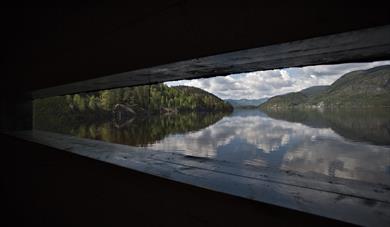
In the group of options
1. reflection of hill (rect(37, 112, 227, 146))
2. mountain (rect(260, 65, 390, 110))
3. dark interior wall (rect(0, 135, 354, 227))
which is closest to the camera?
dark interior wall (rect(0, 135, 354, 227))

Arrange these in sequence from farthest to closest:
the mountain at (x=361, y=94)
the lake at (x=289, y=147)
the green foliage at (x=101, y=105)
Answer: the mountain at (x=361, y=94) → the green foliage at (x=101, y=105) → the lake at (x=289, y=147)

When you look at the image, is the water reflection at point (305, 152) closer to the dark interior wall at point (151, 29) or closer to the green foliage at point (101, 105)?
the dark interior wall at point (151, 29)

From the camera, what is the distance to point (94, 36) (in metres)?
1.35

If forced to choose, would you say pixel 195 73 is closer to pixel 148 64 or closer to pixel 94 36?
pixel 148 64

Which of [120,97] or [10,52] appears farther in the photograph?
[120,97]

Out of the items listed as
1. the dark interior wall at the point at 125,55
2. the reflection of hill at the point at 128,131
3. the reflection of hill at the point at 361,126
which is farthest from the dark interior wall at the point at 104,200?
the reflection of hill at the point at 361,126

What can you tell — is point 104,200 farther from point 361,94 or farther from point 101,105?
point 361,94

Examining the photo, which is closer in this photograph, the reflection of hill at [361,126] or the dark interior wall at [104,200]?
the dark interior wall at [104,200]

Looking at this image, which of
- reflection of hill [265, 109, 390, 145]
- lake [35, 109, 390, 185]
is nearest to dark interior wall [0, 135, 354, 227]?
lake [35, 109, 390, 185]

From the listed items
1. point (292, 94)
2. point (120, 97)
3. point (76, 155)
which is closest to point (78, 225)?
point (76, 155)

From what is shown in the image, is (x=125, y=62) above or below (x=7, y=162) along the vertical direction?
above

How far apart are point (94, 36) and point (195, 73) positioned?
0.72 metres

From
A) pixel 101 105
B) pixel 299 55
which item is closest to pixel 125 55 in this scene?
pixel 299 55

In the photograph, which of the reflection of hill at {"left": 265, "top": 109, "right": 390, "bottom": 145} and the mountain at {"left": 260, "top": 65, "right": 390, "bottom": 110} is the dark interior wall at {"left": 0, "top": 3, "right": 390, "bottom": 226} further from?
the mountain at {"left": 260, "top": 65, "right": 390, "bottom": 110}
